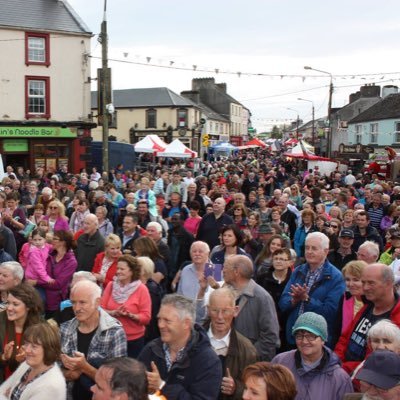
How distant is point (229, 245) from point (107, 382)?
159 inches

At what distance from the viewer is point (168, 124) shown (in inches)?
1948

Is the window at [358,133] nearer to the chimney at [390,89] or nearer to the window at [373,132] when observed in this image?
the window at [373,132]

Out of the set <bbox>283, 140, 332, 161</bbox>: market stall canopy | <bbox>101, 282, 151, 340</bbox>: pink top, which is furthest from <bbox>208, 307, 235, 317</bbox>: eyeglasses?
<bbox>283, 140, 332, 161</bbox>: market stall canopy

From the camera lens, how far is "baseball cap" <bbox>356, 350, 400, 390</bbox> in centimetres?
293

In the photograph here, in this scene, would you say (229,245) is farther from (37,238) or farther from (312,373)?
(312,373)

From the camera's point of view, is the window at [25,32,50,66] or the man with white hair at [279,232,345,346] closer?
the man with white hair at [279,232,345,346]

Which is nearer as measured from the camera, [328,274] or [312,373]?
[312,373]

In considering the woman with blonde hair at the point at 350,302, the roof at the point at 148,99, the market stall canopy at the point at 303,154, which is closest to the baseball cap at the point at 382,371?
the woman with blonde hair at the point at 350,302

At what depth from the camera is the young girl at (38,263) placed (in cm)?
615

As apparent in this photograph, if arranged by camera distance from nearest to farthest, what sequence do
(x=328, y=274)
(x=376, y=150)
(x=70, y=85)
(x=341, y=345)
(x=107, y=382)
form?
1. (x=107, y=382)
2. (x=341, y=345)
3. (x=328, y=274)
4. (x=70, y=85)
5. (x=376, y=150)

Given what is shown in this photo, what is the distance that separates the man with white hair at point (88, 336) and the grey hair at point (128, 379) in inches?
44.3

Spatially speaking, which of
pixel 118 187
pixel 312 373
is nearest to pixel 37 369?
pixel 312 373

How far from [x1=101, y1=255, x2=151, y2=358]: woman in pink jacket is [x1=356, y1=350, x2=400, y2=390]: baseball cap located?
7.70 feet

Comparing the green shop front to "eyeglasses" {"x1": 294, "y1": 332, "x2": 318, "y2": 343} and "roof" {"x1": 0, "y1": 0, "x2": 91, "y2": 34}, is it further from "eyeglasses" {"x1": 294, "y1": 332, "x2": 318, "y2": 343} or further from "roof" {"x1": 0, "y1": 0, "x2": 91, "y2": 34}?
"eyeglasses" {"x1": 294, "y1": 332, "x2": 318, "y2": 343}
